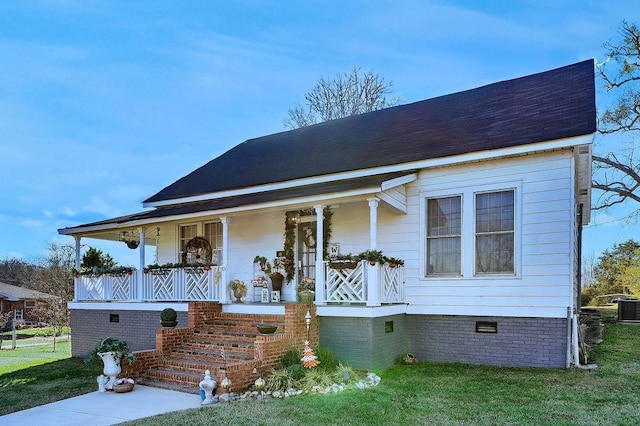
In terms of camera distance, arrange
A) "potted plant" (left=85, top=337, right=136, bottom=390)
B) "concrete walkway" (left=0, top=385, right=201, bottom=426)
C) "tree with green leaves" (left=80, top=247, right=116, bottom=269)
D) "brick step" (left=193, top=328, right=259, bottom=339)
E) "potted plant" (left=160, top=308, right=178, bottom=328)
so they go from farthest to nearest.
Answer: "tree with green leaves" (left=80, top=247, right=116, bottom=269) < "potted plant" (left=160, top=308, right=178, bottom=328) < "brick step" (left=193, top=328, right=259, bottom=339) < "potted plant" (left=85, top=337, right=136, bottom=390) < "concrete walkway" (left=0, top=385, right=201, bottom=426)

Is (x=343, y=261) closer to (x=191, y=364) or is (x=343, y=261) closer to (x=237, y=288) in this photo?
(x=237, y=288)

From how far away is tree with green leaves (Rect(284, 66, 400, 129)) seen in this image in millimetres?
26750

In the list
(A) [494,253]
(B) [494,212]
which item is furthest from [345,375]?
(B) [494,212]

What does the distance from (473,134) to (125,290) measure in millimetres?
9932

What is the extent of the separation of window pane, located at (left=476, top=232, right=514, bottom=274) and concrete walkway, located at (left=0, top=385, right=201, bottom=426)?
19.9 ft

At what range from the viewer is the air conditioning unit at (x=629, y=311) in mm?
15897

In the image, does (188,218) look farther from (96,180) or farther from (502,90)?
(502,90)

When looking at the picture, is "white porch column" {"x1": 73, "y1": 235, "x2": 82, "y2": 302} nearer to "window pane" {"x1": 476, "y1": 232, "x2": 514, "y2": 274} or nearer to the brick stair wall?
the brick stair wall

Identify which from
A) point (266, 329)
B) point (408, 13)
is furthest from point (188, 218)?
point (408, 13)

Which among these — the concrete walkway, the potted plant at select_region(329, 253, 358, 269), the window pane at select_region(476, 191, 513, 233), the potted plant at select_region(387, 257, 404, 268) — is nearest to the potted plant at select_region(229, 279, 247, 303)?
the potted plant at select_region(329, 253, 358, 269)

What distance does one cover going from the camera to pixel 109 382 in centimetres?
870

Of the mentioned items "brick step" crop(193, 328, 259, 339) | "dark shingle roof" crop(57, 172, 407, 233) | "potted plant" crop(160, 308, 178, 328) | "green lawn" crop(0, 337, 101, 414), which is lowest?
"green lawn" crop(0, 337, 101, 414)

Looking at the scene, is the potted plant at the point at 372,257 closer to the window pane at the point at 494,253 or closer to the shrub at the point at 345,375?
the shrub at the point at 345,375

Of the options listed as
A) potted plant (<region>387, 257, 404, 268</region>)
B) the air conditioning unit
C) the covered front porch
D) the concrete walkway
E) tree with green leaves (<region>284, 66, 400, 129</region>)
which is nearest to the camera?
the concrete walkway
